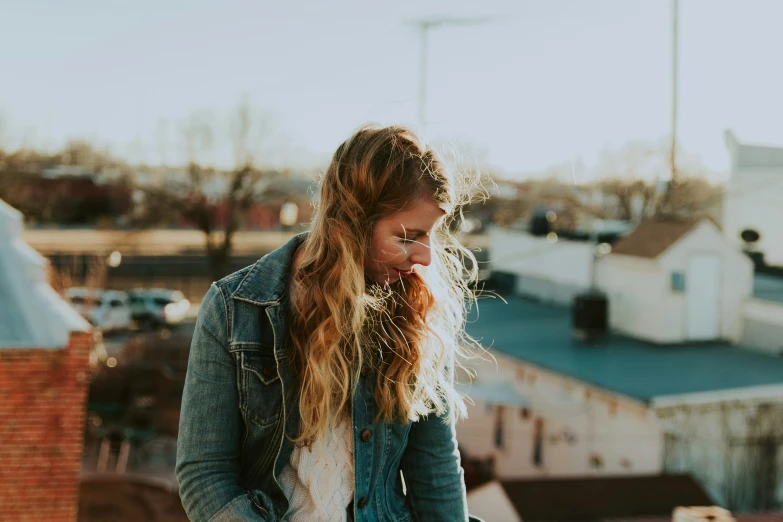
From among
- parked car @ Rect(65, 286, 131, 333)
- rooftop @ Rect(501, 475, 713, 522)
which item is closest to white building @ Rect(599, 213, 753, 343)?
rooftop @ Rect(501, 475, 713, 522)

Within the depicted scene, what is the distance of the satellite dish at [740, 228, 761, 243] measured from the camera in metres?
14.7

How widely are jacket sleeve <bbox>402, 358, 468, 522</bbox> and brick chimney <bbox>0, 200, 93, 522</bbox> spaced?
20.3ft

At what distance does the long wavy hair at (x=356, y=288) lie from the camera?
4.89ft

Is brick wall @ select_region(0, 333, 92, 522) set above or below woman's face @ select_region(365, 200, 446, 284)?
below

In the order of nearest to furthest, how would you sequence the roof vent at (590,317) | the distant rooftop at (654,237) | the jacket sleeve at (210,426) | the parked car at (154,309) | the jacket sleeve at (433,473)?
the jacket sleeve at (210,426) < the jacket sleeve at (433,473) < the distant rooftop at (654,237) < the roof vent at (590,317) < the parked car at (154,309)

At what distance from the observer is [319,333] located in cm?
149

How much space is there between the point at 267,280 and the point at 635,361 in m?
13.4

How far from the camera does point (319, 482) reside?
156 cm

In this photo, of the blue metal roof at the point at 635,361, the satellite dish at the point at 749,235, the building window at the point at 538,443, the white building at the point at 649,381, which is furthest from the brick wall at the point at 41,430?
the satellite dish at the point at 749,235

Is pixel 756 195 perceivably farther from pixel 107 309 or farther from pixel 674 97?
pixel 107 309

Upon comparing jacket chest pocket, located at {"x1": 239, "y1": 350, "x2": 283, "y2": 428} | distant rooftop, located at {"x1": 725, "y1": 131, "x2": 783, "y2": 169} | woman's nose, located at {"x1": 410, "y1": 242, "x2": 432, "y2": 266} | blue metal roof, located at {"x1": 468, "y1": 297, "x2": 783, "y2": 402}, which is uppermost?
distant rooftop, located at {"x1": 725, "y1": 131, "x2": 783, "y2": 169}

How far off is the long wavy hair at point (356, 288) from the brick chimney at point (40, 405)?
628 centimetres

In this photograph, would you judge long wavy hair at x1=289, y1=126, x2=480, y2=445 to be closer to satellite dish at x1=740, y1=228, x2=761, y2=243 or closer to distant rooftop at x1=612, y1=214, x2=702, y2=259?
distant rooftop at x1=612, y1=214, x2=702, y2=259

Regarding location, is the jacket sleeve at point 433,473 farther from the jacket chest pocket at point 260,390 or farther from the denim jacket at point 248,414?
the jacket chest pocket at point 260,390
